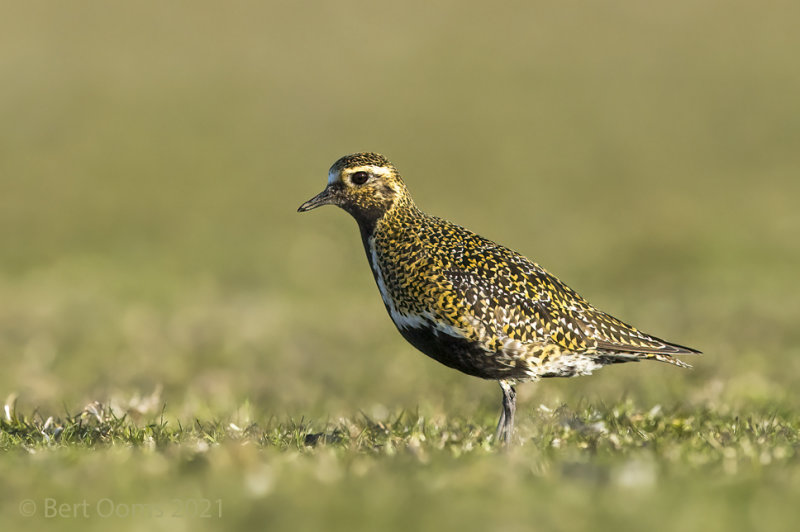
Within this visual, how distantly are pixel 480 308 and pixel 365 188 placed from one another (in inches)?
65.1

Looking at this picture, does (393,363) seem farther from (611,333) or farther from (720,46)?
(720,46)

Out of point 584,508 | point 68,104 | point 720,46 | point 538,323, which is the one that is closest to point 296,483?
point 584,508

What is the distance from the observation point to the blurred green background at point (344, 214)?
12.2 metres

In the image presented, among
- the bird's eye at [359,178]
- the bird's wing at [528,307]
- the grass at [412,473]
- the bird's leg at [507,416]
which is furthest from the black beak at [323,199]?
the bird's leg at [507,416]

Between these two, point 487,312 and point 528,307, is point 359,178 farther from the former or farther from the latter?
point 528,307

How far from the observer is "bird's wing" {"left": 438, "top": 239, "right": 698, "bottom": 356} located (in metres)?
8.16

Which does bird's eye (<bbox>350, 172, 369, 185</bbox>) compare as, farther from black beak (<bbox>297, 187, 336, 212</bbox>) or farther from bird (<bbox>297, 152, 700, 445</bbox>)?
black beak (<bbox>297, 187, 336, 212</bbox>)

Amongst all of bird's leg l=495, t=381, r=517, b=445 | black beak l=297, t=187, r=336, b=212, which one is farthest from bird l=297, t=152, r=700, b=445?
black beak l=297, t=187, r=336, b=212

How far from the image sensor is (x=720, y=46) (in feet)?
145

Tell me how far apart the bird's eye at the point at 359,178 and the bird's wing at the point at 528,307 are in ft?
3.70

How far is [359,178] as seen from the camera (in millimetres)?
9086

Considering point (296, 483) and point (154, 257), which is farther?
point (154, 257)

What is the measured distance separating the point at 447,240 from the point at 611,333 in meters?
1.55

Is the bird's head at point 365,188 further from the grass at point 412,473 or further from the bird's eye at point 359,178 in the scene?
the grass at point 412,473
